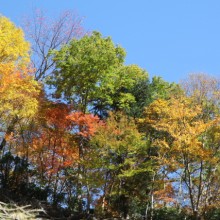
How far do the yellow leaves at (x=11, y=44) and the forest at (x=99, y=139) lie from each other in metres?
0.05

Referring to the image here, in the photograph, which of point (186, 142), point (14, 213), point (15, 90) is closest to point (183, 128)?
point (186, 142)

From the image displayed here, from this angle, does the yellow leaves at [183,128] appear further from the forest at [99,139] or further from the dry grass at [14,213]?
the dry grass at [14,213]

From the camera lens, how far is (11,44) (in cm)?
1706

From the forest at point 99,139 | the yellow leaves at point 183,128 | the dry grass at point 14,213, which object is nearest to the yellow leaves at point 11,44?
the forest at point 99,139

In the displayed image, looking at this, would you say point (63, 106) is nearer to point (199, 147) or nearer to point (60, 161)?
point (60, 161)

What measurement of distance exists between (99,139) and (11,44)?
660cm

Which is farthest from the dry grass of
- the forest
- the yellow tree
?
the yellow tree

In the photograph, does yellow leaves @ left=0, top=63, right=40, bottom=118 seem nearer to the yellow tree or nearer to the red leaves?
the red leaves

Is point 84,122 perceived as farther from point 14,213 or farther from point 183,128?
point 14,213

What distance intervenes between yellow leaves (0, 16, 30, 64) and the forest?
0.05 meters

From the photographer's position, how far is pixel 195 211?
1605 centimetres

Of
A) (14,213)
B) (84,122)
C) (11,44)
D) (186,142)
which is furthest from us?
(84,122)

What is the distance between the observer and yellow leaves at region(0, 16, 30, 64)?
16500mm

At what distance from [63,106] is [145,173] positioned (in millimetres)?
6576
